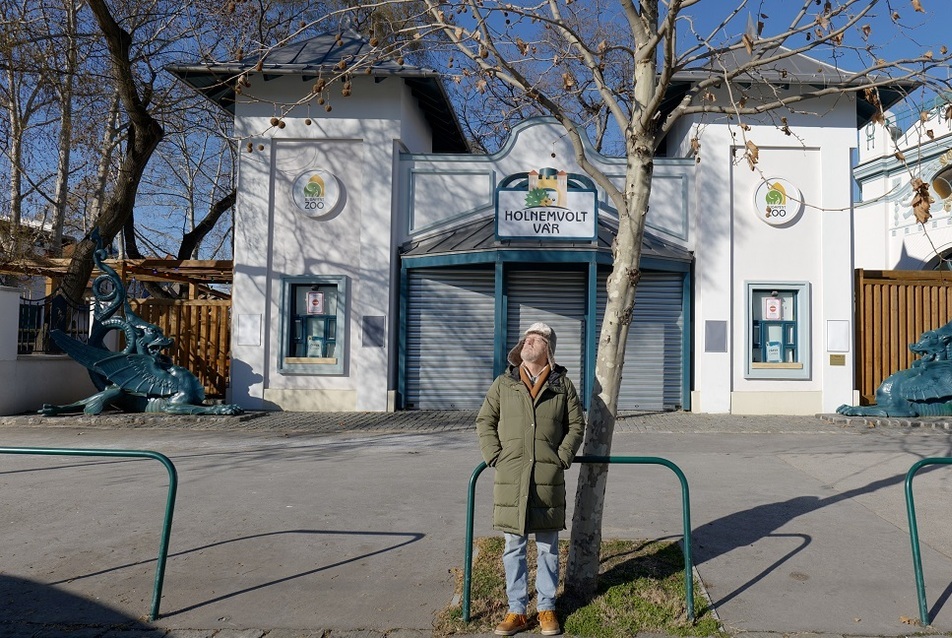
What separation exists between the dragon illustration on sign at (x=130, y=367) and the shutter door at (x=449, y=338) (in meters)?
3.67

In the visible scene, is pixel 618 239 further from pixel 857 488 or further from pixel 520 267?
pixel 520 267

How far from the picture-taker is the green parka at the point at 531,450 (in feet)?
13.5

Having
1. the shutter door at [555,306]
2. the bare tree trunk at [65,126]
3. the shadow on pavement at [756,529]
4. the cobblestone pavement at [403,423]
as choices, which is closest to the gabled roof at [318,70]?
the bare tree trunk at [65,126]

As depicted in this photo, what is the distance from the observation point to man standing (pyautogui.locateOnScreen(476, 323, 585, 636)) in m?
4.11

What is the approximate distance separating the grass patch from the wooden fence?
11585 mm

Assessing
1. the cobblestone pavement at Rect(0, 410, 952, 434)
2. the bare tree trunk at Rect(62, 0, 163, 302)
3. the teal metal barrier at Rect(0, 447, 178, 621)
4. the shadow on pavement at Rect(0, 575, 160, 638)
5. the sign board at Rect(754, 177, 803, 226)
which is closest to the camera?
the shadow on pavement at Rect(0, 575, 160, 638)

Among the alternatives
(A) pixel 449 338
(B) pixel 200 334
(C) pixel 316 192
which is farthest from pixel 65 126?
(A) pixel 449 338

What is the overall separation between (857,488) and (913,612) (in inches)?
142

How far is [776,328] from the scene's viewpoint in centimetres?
1477

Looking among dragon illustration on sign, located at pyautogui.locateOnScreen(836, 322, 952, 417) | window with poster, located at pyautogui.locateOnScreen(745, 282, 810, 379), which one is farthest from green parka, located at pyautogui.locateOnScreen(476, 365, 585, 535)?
window with poster, located at pyautogui.locateOnScreen(745, 282, 810, 379)

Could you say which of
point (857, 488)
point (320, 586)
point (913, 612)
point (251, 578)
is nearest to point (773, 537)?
point (913, 612)

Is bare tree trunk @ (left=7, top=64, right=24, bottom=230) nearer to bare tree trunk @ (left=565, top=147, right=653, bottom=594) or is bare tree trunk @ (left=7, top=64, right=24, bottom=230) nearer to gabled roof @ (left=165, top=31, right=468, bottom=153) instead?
gabled roof @ (left=165, top=31, right=468, bottom=153)

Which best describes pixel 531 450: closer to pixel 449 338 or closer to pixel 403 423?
pixel 403 423

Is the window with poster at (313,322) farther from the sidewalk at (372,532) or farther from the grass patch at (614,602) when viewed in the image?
the grass patch at (614,602)
